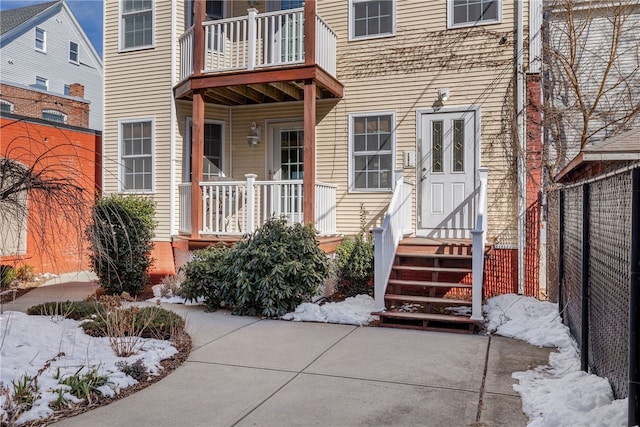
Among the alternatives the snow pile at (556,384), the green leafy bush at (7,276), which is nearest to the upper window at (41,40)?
the green leafy bush at (7,276)

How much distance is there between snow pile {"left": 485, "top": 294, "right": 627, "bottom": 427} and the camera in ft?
10.00

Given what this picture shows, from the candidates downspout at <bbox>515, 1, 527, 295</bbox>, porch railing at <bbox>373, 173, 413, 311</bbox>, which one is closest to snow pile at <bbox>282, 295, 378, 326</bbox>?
porch railing at <bbox>373, 173, 413, 311</bbox>

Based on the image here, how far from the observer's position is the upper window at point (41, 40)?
21.8 metres

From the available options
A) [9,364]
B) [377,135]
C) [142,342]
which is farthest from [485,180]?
[9,364]

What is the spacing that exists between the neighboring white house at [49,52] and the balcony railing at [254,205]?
1347 cm

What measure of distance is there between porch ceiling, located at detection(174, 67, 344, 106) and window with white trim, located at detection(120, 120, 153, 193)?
4.01 feet

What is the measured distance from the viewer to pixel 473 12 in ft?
29.0

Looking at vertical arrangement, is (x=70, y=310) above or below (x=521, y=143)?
below

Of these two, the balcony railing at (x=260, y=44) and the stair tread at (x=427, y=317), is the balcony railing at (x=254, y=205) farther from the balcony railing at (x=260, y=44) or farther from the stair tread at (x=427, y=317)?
the stair tread at (x=427, y=317)

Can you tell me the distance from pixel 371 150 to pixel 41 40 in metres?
19.8

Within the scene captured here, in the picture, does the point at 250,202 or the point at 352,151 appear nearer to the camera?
the point at 250,202

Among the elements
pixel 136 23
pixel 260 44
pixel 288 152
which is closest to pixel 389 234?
pixel 288 152

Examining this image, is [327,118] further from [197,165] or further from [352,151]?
[197,165]

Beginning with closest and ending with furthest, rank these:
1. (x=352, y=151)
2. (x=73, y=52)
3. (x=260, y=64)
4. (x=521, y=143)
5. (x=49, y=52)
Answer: (x=521, y=143), (x=260, y=64), (x=352, y=151), (x=49, y=52), (x=73, y=52)
